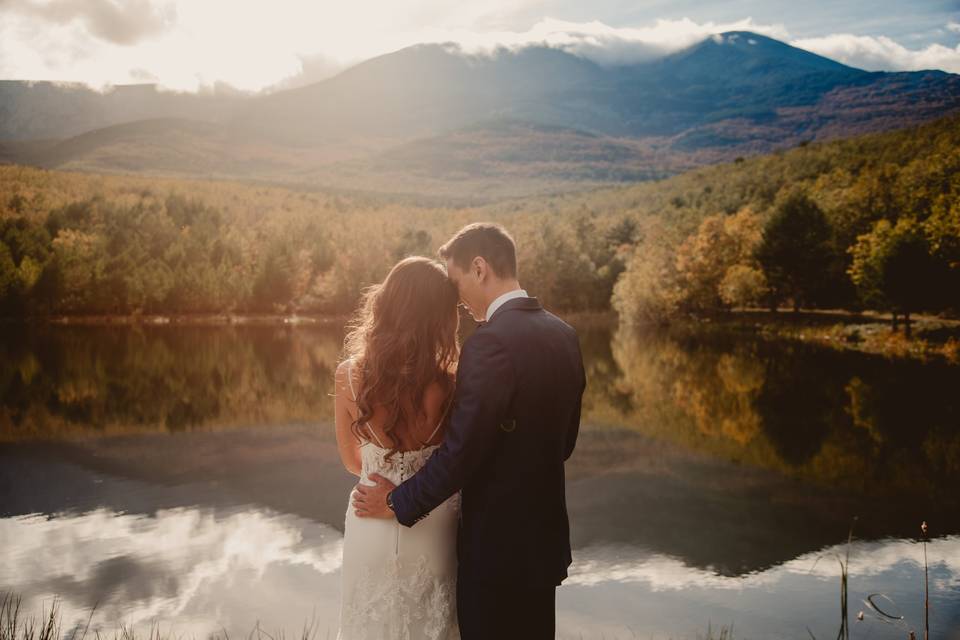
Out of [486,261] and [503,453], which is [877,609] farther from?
[486,261]

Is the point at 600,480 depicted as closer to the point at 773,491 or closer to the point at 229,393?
the point at 773,491

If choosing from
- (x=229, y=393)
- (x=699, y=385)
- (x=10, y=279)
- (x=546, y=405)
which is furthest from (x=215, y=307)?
(x=546, y=405)

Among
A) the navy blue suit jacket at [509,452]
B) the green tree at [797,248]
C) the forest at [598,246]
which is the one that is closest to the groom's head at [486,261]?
the navy blue suit jacket at [509,452]

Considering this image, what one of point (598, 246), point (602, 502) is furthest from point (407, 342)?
point (598, 246)

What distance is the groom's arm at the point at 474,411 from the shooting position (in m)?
2.90

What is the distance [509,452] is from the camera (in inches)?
120

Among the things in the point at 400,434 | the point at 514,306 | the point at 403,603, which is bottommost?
the point at 403,603

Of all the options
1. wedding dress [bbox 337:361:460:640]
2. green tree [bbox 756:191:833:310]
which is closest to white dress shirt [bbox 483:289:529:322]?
wedding dress [bbox 337:361:460:640]

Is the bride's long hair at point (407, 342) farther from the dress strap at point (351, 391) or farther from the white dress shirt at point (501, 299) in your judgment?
the white dress shirt at point (501, 299)

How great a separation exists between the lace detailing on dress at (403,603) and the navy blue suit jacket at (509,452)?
36cm

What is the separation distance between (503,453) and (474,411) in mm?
272

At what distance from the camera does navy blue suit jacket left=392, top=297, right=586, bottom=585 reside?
2930mm

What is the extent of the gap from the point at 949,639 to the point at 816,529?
11.9 feet

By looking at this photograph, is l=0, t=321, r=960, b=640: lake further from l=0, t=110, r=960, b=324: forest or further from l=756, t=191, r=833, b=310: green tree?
l=756, t=191, r=833, b=310: green tree
